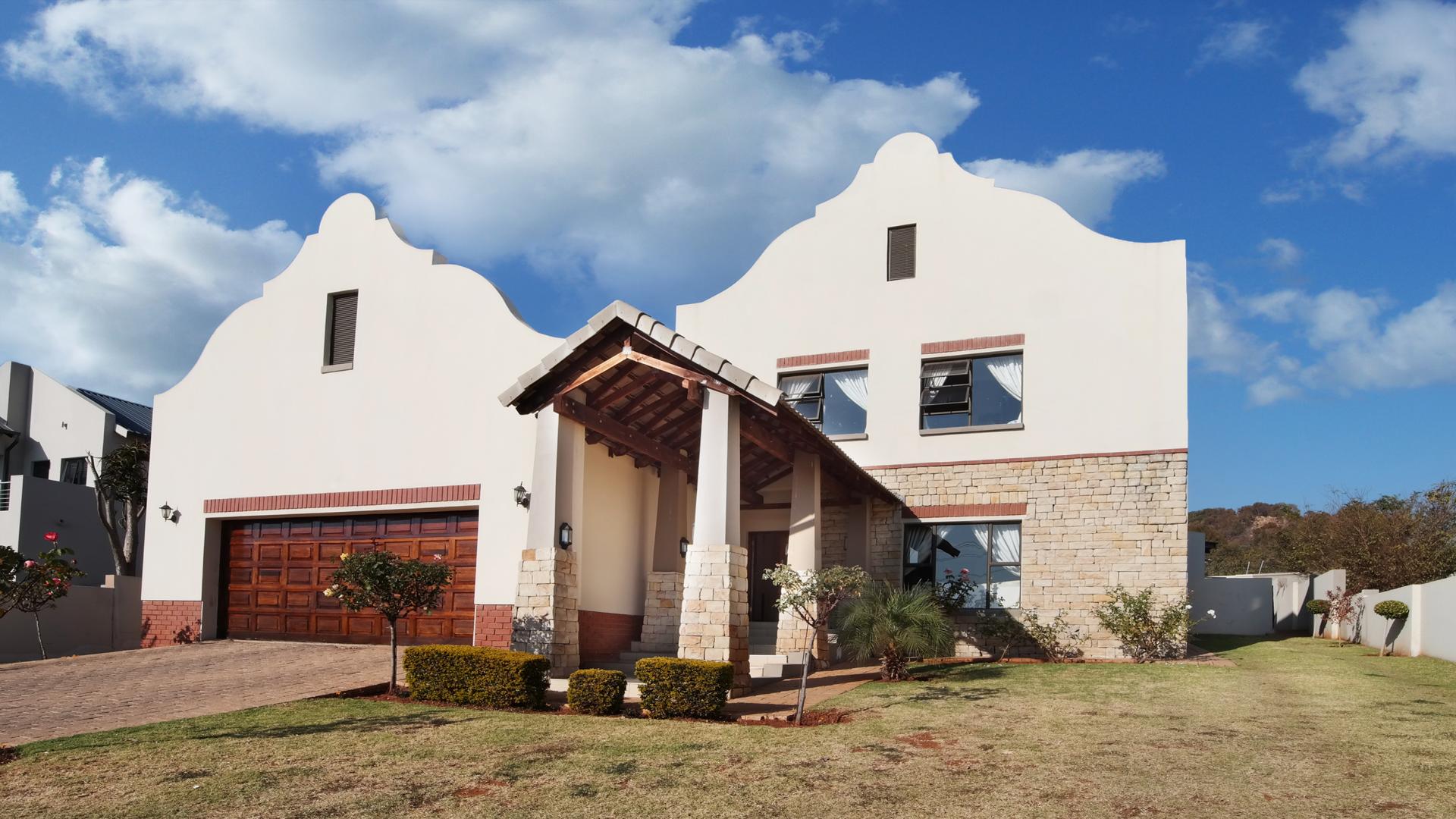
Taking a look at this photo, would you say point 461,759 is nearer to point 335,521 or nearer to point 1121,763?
point 1121,763

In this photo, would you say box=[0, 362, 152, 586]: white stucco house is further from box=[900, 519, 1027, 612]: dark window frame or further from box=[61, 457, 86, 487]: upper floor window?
box=[900, 519, 1027, 612]: dark window frame

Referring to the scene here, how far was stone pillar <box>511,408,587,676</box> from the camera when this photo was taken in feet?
46.5

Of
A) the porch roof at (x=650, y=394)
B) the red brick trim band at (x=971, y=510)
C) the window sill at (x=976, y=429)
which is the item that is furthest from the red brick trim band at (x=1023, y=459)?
the porch roof at (x=650, y=394)

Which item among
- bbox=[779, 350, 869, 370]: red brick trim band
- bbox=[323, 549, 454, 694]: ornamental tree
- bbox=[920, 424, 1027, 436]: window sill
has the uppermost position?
bbox=[779, 350, 869, 370]: red brick trim band

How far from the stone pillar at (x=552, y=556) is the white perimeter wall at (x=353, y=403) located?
3.18m

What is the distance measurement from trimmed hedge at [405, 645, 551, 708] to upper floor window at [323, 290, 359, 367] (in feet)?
28.6

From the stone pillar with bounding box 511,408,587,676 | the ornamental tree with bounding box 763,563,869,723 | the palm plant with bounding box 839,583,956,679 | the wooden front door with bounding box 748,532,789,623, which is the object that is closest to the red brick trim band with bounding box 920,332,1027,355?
the wooden front door with bounding box 748,532,789,623

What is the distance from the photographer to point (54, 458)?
2731cm

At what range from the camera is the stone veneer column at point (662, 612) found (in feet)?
57.2

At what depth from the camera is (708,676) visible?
11828mm

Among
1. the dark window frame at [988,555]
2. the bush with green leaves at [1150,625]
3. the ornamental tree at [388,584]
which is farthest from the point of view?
the dark window frame at [988,555]

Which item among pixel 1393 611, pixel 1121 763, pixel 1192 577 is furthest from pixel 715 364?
pixel 1192 577

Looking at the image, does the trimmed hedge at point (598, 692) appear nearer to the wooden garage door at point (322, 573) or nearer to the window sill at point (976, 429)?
the wooden garage door at point (322, 573)

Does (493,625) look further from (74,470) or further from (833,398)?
(74,470)
